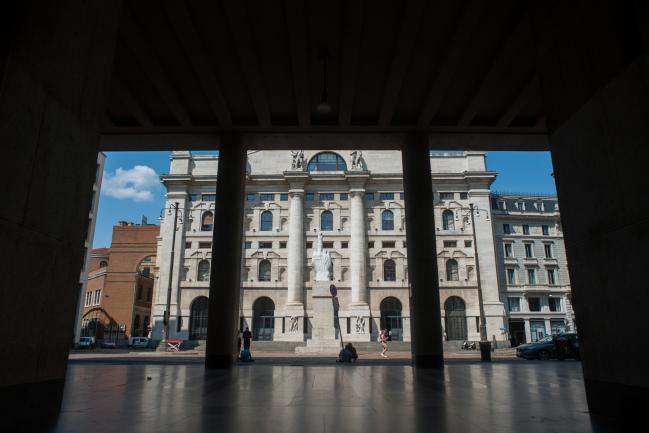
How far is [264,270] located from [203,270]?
8064 mm

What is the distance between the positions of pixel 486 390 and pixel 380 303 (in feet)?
158

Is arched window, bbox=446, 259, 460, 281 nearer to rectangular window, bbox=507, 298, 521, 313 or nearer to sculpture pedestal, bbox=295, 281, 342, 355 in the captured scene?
rectangular window, bbox=507, 298, 521, 313

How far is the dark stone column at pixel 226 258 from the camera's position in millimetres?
15711

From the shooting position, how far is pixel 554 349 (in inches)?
1048

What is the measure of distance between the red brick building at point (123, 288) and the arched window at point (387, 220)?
38.7 meters

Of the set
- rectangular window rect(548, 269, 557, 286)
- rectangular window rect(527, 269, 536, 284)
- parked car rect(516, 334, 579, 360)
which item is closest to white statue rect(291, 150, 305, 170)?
rectangular window rect(527, 269, 536, 284)

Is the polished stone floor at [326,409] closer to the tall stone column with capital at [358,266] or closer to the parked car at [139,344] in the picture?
the tall stone column with capital at [358,266]

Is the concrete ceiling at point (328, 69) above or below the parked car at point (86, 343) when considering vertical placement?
above

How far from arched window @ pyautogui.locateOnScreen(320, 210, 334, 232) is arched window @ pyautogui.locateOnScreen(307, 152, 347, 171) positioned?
21.7 ft

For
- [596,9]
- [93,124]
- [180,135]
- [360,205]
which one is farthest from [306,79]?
[360,205]

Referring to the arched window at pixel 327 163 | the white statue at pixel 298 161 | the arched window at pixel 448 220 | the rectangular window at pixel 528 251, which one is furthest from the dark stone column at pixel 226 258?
the rectangular window at pixel 528 251

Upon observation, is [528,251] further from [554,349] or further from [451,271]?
[554,349]

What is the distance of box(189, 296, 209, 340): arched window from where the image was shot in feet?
183

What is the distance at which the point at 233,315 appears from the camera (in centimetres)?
1627
